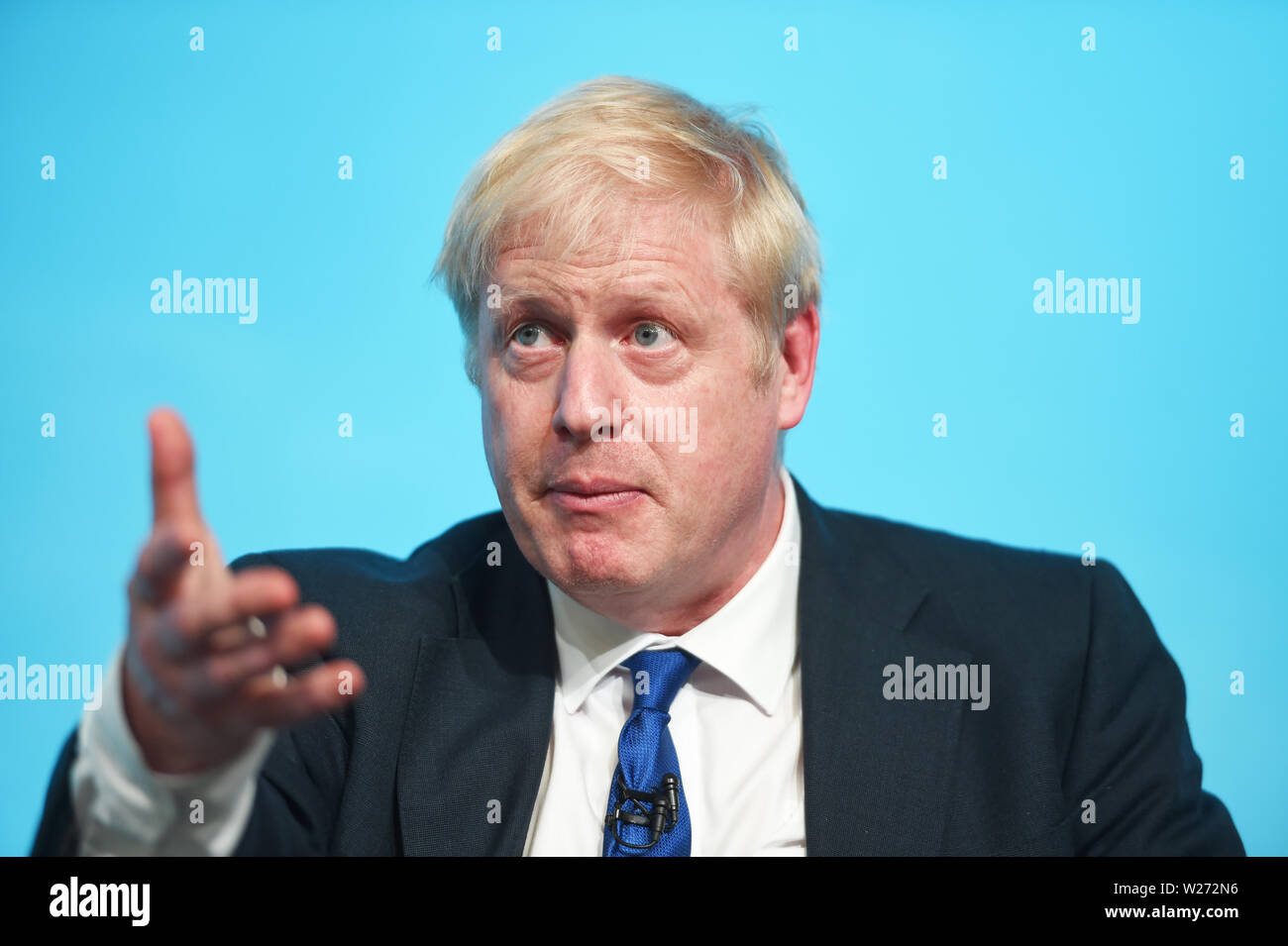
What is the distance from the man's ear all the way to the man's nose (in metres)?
0.44

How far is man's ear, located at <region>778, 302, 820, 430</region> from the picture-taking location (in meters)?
2.42

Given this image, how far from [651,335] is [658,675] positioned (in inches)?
25.7

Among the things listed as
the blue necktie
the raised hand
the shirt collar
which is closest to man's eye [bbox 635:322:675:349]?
the shirt collar

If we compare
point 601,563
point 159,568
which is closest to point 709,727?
point 601,563

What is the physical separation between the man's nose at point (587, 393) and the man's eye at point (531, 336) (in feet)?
0.24

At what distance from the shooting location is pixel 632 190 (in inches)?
85.0

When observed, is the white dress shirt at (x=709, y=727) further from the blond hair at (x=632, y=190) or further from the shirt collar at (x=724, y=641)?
the blond hair at (x=632, y=190)

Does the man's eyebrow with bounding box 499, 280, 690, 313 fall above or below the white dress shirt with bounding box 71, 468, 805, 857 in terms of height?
above

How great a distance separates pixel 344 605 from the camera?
2342 mm

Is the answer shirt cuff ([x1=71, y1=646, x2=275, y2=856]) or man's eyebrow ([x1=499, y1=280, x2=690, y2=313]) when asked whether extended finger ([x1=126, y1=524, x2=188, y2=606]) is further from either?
man's eyebrow ([x1=499, y1=280, x2=690, y2=313])

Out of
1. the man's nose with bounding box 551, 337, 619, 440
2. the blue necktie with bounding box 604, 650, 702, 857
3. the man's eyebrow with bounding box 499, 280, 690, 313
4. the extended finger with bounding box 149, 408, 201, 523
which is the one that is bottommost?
the blue necktie with bounding box 604, 650, 702, 857

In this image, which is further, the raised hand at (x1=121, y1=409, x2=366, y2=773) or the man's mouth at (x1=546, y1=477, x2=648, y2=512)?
the man's mouth at (x1=546, y1=477, x2=648, y2=512)
